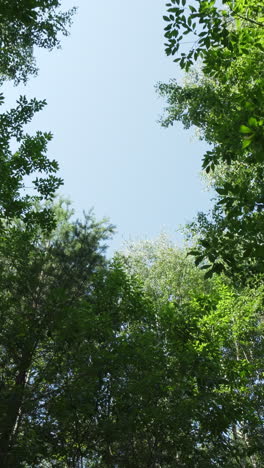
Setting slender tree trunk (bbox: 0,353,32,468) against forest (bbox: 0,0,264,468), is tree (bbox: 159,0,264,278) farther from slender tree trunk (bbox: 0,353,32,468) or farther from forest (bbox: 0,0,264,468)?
slender tree trunk (bbox: 0,353,32,468)

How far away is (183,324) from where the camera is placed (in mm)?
8664

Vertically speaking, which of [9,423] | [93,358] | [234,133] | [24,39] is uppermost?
[24,39]

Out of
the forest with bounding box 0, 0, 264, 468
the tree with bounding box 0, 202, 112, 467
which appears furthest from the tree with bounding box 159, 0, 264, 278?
the tree with bounding box 0, 202, 112, 467

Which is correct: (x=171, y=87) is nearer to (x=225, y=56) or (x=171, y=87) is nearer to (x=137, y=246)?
(x=225, y=56)

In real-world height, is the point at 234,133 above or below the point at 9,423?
above

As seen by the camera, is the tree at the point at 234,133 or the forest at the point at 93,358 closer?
the tree at the point at 234,133

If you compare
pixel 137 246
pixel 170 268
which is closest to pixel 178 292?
pixel 170 268

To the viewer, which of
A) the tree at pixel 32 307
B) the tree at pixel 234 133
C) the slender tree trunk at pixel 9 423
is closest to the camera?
the tree at pixel 234 133

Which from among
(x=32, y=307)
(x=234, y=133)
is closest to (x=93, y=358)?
(x=32, y=307)

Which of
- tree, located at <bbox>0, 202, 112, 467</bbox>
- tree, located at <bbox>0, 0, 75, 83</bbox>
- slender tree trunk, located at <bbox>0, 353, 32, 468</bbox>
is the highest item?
tree, located at <bbox>0, 0, 75, 83</bbox>

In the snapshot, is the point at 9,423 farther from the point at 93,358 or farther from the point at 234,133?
the point at 234,133

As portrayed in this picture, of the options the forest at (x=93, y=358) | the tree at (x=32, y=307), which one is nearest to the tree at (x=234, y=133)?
the forest at (x=93, y=358)

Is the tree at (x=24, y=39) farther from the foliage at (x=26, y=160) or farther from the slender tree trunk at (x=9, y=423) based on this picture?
the slender tree trunk at (x=9, y=423)

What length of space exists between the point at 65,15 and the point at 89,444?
12.1 m
